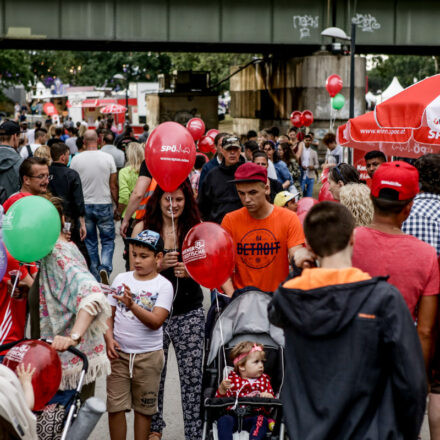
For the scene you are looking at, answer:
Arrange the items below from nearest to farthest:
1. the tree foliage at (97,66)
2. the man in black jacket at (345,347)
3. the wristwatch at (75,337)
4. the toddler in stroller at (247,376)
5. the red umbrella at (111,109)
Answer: the man in black jacket at (345,347) < the wristwatch at (75,337) < the toddler in stroller at (247,376) < the red umbrella at (111,109) < the tree foliage at (97,66)

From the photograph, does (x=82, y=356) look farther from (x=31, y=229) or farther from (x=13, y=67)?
(x=13, y=67)

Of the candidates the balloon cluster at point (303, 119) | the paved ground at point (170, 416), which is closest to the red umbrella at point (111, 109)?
the balloon cluster at point (303, 119)

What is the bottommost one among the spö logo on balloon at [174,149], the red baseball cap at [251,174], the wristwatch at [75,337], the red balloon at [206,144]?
the wristwatch at [75,337]

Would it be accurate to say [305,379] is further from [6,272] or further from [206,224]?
[6,272]

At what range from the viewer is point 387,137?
29.9 ft

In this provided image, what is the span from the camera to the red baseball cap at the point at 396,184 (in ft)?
12.7

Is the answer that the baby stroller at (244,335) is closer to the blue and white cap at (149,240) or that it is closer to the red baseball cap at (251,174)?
the blue and white cap at (149,240)

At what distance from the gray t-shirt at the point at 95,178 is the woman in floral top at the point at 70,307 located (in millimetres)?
6165

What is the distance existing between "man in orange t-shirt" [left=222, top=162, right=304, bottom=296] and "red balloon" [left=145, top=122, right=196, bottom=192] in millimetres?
716

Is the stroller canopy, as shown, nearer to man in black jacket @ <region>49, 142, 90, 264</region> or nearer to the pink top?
the pink top

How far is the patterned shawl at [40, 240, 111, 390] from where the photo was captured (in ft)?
14.1

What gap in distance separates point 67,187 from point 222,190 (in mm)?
2387

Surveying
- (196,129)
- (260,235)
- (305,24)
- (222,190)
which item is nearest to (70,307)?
(260,235)

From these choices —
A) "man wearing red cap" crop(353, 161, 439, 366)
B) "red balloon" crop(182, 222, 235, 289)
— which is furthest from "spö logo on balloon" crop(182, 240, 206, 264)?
"man wearing red cap" crop(353, 161, 439, 366)
